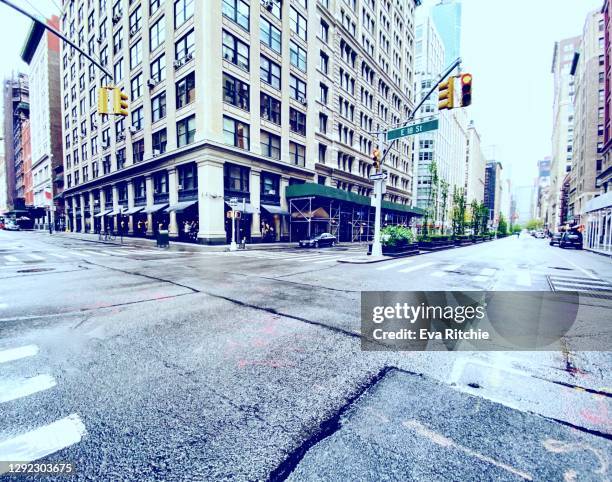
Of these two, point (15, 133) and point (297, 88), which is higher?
point (15, 133)

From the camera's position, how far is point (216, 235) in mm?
24172

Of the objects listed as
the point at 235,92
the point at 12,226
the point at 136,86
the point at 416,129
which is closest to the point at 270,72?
the point at 235,92

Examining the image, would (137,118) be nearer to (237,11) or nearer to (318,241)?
(237,11)

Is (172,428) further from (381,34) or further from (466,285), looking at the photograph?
(381,34)

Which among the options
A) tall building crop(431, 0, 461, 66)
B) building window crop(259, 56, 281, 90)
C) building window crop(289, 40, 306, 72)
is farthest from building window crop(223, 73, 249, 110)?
tall building crop(431, 0, 461, 66)

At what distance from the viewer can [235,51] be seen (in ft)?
83.4

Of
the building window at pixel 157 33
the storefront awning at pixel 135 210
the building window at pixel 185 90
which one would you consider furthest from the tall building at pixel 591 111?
the storefront awning at pixel 135 210

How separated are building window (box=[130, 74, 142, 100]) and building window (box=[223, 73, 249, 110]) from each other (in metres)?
13.3

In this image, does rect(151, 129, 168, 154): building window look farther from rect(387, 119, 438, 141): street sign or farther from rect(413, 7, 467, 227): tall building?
rect(413, 7, 467, 227): tall building

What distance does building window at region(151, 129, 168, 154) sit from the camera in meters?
28.6

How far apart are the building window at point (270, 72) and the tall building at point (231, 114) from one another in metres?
0.13

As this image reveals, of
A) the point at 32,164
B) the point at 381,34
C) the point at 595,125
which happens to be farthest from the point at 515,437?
the point at 32,164

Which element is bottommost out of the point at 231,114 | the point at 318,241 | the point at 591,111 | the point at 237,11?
the point at 318,241

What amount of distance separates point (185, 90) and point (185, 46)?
373 cm
